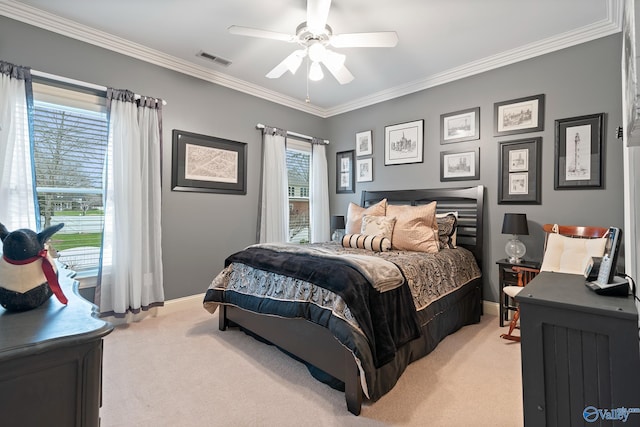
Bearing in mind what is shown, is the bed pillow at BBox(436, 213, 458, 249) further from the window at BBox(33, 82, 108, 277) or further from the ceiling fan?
the window at BBox(33, 82, 108, 277)

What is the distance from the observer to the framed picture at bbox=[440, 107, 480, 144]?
348cm

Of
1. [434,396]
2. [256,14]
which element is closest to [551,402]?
[434,396]

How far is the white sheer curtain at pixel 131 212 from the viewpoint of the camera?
9.43 feet

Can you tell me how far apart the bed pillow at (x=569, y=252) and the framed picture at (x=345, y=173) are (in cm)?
267

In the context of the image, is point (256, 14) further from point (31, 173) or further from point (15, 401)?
point (15, 401)

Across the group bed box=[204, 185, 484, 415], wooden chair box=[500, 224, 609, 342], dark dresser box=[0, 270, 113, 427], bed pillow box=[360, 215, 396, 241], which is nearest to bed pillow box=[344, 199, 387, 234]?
bed pillow box=[360, 215, 396, 241]

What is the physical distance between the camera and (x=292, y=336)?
2.18 meters

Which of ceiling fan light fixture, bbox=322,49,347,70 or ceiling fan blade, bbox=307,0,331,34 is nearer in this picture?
ceiling fan blade, bbox=307,0,331,34

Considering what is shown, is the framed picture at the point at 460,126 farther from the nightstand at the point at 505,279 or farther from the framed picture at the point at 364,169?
the nightstand at the point at 505,279

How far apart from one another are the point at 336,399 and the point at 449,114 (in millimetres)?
3346

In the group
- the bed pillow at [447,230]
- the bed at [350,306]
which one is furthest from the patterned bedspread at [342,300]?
the bed pillow at [447,230]

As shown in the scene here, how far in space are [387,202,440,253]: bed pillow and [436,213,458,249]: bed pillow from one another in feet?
0.41

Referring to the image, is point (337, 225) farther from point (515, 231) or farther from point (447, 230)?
point (515, 231)

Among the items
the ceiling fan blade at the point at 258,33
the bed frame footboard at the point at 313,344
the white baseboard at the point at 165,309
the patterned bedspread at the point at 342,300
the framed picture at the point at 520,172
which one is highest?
the ceiling fan blade at the point at 258,33
